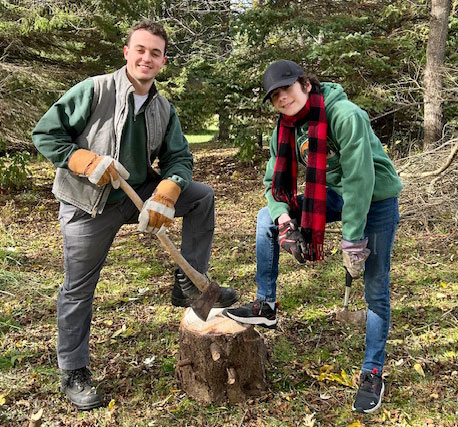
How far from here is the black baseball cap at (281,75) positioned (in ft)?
8.03

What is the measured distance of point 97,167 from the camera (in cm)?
248

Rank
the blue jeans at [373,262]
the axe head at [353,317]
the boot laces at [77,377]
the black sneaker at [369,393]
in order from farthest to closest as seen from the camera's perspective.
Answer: the axe head at [353,317], the boot laces at [77,377], the black sneaker at [369,393], the blue jeans at [373,262]

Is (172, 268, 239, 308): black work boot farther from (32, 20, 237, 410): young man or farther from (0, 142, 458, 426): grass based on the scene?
(32, 20, 237, 410): young man

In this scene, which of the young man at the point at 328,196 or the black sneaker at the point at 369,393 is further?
the black sneaker at the point at 369,393

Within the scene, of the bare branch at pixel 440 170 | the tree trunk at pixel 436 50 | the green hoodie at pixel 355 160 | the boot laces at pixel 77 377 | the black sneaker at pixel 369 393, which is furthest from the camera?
the tree trunk at pixel 436 50

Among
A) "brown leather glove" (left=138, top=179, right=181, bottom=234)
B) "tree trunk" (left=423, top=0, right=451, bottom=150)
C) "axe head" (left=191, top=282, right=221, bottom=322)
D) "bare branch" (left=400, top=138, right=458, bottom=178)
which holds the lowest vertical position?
"axe head" (left=191, top=282, right=221, bottom=322)

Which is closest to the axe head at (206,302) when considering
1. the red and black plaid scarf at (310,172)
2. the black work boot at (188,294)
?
the black work boot at (188,294)

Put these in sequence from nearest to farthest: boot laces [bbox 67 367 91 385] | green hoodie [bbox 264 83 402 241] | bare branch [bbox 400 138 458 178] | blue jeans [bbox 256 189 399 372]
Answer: green hoodie [bbox 264 83 402 241] < blue jeans [bbox 256 189 399 372] < boot laces [bbox 67 367 91 385] < bare branch [bbox 400 138 458 178]

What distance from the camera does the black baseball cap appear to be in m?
2.45

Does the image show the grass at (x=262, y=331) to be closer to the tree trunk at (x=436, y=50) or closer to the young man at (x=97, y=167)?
the young man at (x=97, y=167)

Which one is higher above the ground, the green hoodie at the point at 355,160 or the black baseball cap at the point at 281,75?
the black baseball cap at the point at 281,75

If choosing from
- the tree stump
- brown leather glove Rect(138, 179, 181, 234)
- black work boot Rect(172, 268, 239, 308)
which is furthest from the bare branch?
brown leather glove Rect(138, 179, 181, 234)

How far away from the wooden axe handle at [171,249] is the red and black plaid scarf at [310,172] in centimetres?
67

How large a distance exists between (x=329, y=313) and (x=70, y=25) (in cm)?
631
